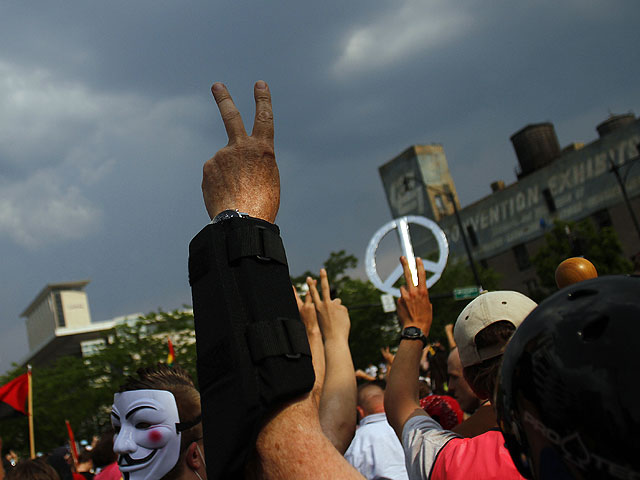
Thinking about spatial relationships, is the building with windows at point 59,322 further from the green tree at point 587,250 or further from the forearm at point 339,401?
the forearm at point 339,401

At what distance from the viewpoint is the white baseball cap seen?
2633 mm

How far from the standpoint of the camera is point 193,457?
3373mm

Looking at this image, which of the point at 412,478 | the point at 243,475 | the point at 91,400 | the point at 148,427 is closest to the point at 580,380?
the point at 243,475

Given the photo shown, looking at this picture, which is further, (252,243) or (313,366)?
(313,366)

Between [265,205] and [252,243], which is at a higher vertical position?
[265,205]

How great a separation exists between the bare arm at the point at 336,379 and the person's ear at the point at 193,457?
0.83m

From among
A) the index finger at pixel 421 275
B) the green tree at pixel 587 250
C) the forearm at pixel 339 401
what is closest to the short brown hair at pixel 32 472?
the forearm at pixel 339 401

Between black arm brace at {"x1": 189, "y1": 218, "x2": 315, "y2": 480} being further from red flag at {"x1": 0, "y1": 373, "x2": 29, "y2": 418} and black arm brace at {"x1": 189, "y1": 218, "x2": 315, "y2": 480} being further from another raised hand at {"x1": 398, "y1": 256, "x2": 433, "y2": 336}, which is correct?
red flag at {"x1": 0, "y1": 373, "x2": 29, "y2": 418}

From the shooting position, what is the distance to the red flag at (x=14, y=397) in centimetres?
1432

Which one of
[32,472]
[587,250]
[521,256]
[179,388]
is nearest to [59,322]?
[521,256]

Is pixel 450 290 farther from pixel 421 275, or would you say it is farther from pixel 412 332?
pixel 412 332

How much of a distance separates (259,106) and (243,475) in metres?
1.07

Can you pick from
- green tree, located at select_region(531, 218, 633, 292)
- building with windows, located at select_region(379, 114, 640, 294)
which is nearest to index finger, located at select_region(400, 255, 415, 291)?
green tree, located at select_region(531, 218, 633, 292)

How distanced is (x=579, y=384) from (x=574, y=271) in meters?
1.85
